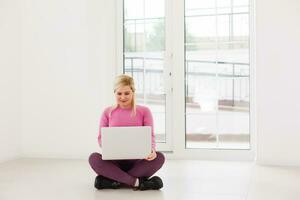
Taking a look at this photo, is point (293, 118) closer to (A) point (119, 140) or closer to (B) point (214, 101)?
(B) point (214, 101)

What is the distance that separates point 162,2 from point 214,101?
48.8 inches

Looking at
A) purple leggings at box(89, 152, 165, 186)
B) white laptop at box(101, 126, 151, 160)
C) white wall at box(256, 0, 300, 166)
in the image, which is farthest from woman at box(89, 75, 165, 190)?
white wall at box(256, 0, 300, 166)

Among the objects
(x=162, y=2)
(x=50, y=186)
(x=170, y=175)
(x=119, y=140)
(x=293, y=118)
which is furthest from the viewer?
(x=162, y=2)

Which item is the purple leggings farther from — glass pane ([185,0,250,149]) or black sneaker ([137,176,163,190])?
glass pane ([185,0,250,149])

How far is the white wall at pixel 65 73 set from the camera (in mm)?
4316

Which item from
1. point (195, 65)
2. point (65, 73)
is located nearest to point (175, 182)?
point (195, 65)

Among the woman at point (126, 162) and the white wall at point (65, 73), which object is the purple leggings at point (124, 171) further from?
the white wall at point (65, 73)

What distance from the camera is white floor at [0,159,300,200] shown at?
2.66 metres

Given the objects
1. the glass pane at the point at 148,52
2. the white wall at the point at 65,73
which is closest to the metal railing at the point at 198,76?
the glass pane at the point at 148,52

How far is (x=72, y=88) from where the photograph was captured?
4.35 meters

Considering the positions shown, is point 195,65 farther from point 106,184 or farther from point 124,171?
point 106,184

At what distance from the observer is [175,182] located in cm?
308

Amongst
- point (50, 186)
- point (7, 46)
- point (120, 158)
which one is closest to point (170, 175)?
point (120, 158)

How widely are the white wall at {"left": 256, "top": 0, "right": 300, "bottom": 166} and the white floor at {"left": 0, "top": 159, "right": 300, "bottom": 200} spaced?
233mm
